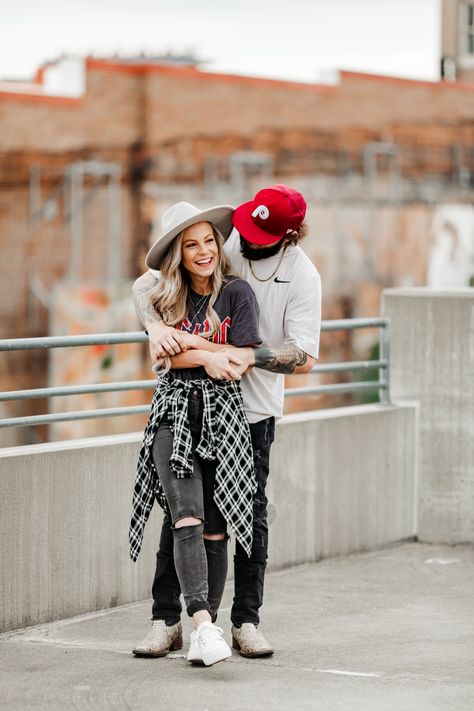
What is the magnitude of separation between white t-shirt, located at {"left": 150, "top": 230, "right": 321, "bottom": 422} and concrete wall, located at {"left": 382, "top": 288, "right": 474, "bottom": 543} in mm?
2964

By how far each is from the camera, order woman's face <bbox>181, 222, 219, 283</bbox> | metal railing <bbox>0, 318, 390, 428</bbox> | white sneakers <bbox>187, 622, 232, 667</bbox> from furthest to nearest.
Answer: metal railing <bbox>0, 318, 390, 428</bbox> → woman's face <bbox>181, 222, 219, 283</bbox> → white sneakers <bbox>187, 622, 232, 667</bbox>

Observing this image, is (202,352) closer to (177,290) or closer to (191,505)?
(177,290)

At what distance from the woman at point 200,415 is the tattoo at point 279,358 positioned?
0.06m

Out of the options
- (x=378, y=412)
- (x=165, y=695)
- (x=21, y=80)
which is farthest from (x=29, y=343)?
(x=21, y=80)

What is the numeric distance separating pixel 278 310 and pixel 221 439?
0.56 metres

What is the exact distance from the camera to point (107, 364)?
3444 cm

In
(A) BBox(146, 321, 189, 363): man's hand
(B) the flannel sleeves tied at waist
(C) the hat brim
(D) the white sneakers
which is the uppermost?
(C) the hat brim

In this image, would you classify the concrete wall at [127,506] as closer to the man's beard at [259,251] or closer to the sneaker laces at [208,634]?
the sneaker laces at [208,634]

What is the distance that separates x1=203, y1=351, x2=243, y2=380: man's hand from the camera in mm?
5008

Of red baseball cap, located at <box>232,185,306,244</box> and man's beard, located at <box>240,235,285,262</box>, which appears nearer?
red baseball cap, located at <box>232,185,306,244</box>

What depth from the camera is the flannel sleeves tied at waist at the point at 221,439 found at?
5039 mm

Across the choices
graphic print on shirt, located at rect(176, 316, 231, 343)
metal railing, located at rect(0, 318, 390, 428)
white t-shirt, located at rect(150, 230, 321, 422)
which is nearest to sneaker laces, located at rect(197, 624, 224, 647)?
white t-shirt, located at rect(150, 230, 321, 422)

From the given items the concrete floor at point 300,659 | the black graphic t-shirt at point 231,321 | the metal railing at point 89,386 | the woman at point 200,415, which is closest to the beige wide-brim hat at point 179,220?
the woman at point 200,415

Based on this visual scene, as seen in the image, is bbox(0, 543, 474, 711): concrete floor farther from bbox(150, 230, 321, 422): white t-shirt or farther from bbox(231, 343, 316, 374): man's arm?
bbox(231, 343, 316, 374): man's arm
